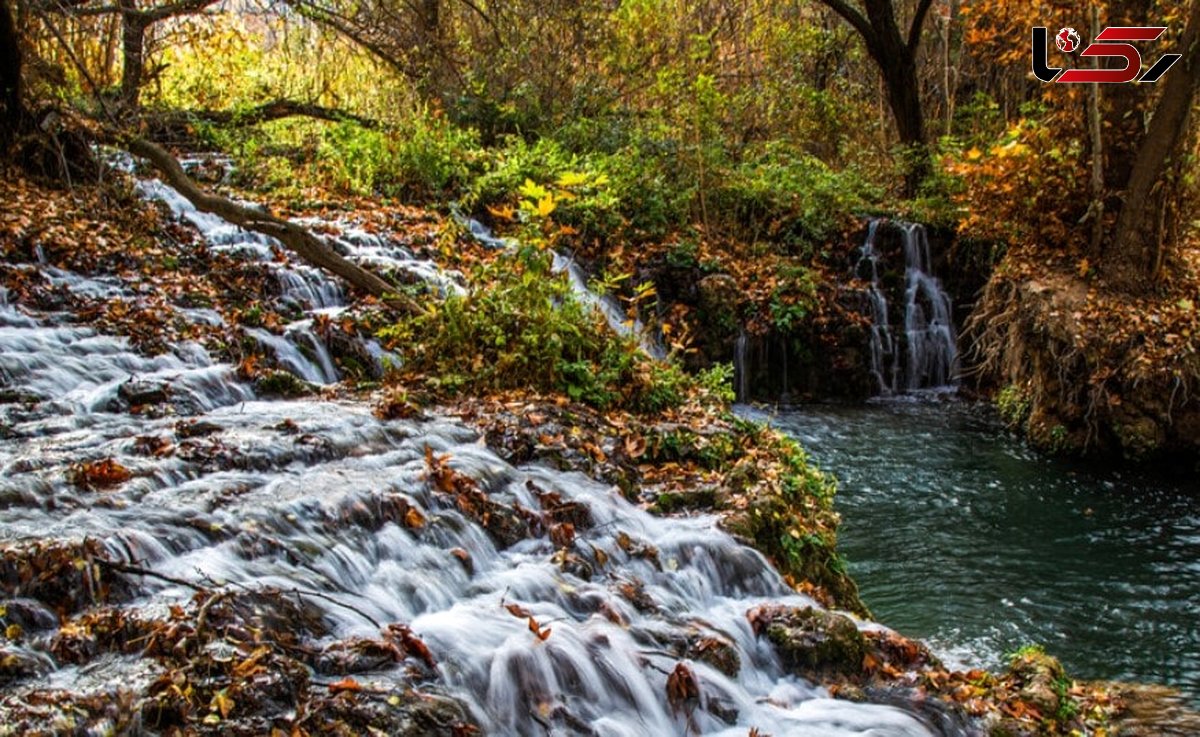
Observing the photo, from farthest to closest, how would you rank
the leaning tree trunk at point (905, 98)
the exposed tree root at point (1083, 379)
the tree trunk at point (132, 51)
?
the leaning tree trunk at point (905, 98) → the tree trunk at point (132, 51) → the exposed tree root at point (1083, 379)

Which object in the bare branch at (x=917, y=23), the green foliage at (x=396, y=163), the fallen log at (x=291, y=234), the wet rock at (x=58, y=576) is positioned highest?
the bare branch at (x=917, y=23)

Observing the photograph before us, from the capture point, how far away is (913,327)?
577 inches

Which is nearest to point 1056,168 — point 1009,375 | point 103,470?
point 1009,375

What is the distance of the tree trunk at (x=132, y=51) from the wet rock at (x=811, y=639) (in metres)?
10.0

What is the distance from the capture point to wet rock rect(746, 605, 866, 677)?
16.8 ft

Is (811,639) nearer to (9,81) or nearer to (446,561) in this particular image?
(446,561)

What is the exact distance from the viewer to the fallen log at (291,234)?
9.16m

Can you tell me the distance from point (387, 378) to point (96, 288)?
2.87 meters

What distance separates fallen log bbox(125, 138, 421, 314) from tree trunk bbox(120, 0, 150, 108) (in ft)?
9.92

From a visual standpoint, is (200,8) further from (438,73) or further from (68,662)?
(68,662)

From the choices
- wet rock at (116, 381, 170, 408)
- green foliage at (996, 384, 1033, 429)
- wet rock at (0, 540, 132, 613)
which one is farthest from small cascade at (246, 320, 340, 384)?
green foliage at (996, 384, 1033, 429)

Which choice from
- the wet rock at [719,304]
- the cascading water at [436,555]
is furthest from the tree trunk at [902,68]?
the cascading water at [436,555]

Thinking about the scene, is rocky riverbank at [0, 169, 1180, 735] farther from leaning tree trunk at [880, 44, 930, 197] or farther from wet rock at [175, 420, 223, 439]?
leaning tree trunk at [880, 44, 930, 197]

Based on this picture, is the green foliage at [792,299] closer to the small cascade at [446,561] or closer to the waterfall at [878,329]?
the waterfall at [878,329]
